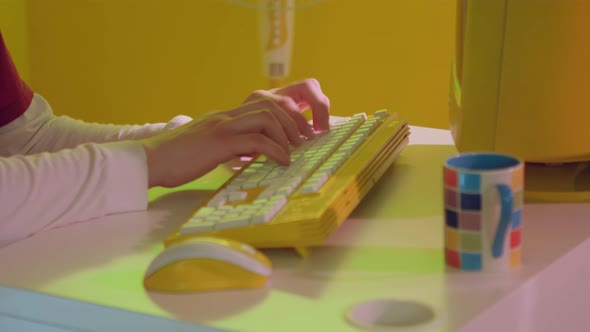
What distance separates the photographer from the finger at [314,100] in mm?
1332

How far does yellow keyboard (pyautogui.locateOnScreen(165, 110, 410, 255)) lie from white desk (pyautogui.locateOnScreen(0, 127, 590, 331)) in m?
0.03

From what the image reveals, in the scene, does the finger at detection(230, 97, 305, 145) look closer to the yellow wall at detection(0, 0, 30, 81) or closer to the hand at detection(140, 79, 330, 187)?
the hand at detection(140, 79, 330, 187)

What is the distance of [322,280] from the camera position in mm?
861

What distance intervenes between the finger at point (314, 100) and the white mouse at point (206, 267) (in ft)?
1.67

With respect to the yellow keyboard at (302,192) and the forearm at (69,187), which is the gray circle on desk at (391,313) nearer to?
the yellow keyboard at (302,192)

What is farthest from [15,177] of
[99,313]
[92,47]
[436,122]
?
[92,47]

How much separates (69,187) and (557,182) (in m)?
0.58

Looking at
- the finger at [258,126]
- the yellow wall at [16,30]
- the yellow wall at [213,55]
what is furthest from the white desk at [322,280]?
the yellow wall at [16,30]

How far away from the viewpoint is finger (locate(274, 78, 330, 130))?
1.33 meters

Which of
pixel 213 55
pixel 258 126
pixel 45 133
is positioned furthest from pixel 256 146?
pixel 213 55

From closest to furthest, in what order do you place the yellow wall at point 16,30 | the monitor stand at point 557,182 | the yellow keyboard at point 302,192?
the yellow keyboard at point 302,192 → the monitor stand at point 557,182 → the yellow wall at point 16,30

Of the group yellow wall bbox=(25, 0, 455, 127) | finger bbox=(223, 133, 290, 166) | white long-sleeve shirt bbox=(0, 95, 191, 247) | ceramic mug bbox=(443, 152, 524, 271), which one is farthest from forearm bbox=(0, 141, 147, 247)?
yellow wall bbox=(25, 0, 455, 127)

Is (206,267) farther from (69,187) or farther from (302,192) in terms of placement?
(69,187)

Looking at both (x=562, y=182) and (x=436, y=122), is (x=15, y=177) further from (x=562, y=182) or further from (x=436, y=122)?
(x=436, y=122)
